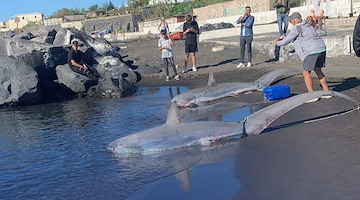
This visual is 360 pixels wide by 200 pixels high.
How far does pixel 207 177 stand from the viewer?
631cm

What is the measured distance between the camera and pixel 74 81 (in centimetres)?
1686

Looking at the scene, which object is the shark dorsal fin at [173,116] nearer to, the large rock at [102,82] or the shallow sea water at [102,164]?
the shallow sea water at [102,164]

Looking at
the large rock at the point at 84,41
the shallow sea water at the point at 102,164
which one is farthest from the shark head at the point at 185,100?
the large rock at the point at 84,41

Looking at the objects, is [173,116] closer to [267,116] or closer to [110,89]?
[267,116]

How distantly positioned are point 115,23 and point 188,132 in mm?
79084

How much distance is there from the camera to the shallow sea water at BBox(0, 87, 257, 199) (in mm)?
6199

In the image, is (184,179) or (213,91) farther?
(213,91)

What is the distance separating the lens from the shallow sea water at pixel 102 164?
6199mm

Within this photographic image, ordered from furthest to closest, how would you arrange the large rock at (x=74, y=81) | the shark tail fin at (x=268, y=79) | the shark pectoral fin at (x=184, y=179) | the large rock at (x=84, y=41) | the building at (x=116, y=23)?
the building at (x=116, y=23) → the large rock at (x=84, y=41) → the large rock at (x=74, y=81) → the shark tail fin at (x=268, y=79) → the shark pectoral fin at (x=184, y=179)

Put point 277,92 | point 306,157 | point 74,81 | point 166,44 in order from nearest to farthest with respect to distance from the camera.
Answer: point 306,157
point 277,92
point 74,81
point 166,44

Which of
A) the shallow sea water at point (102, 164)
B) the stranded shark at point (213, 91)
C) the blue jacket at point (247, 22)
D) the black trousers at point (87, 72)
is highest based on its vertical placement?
the blue jacket at point (247, 22)

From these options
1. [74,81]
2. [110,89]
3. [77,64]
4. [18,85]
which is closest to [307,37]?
[110,89]

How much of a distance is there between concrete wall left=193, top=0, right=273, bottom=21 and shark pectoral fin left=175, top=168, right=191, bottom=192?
46432 millimetres

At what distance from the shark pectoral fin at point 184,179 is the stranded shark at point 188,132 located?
1.19m
